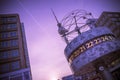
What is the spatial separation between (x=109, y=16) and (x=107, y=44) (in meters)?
46.0

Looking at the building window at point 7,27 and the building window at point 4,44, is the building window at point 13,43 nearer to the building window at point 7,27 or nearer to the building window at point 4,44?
the building window at point 4,44

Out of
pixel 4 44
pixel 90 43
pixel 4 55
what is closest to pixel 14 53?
pixel 4 55

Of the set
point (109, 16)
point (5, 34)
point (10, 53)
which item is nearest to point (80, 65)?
point (10, 53)

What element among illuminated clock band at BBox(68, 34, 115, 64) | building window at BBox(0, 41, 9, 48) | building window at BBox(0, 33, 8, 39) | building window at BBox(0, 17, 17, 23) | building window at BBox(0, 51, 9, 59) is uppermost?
building window at BBox(0, 17, 17, 23)

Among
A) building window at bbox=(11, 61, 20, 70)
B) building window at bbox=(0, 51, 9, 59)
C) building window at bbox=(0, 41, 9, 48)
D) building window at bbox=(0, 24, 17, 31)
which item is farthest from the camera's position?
building window at bbox=(0, 24, 17, 31)

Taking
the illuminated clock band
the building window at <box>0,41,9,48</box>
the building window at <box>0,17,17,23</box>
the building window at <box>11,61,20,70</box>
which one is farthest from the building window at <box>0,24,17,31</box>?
the illuminated clock band

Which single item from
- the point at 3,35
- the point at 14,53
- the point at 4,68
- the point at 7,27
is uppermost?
the point at 7,27

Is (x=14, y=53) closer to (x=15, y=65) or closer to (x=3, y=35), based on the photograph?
(x=15, y=65)

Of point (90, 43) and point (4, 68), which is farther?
point (4, 68)

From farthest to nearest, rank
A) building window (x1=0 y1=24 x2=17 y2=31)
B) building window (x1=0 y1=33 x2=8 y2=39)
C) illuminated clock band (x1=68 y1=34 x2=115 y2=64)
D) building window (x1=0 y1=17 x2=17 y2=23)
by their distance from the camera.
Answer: building window (x1=0 y1=17 x2=17 y2=23)
building window (x1=0 y1=24 x2=17 y2=31)
building window (x1=0 y1=33 x2=8 y2=39)
illuminated clock band (x1=68 y1=34 x2=115 y2=64)

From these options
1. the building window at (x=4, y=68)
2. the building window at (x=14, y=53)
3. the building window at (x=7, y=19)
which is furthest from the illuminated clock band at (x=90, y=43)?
the building window at (x=7, y=19)

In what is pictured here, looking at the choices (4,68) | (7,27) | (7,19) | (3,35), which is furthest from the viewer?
(7,19)

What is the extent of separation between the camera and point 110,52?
55.7 ft

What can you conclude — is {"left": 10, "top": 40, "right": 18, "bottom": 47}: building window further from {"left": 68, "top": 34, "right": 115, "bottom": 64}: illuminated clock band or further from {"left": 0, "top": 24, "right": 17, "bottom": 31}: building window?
{"left": 68, "top": 34, "right": 115, "bottom": 64}: illuminated clock band
